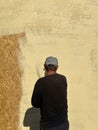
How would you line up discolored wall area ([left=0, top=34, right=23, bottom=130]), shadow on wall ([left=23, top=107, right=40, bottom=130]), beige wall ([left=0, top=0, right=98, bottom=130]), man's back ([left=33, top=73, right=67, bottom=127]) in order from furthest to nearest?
beige wall ([left=0, top=0, right=98, bottom=130]), discolored wall area ([left=0, top=34, right=23, bottom=130]), shadow on wall ([left=23, top=107, right=40, bottom=130]), man's back ([left=33, top=73, right=67, bottom=127])

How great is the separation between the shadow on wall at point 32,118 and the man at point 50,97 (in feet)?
7.23

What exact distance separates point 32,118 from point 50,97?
237 cm

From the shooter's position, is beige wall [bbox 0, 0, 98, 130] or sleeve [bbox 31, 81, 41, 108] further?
beige wall [bbox 0, 0, 98, 130]

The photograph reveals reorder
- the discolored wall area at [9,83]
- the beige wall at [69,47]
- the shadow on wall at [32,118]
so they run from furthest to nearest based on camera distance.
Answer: the beige wall at [69,47] → the discolored wall area at [9,83] → the shadow on wall at [32,118]

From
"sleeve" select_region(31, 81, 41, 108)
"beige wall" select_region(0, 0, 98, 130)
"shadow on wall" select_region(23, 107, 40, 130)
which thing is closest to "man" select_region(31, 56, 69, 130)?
"sleeve" select_region(31, 81, 41, 108)

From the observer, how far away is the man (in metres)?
6.73

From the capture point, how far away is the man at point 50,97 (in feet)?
22.1

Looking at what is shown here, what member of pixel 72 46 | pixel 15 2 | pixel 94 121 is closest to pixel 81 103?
pixel 94 121

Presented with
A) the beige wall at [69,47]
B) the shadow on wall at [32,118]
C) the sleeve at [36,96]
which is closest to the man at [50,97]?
the sleeve at [36,96]

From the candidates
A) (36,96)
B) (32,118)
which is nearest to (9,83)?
(32,118)

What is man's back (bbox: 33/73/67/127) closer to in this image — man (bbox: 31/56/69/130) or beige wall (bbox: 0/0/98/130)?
man (bbox: 31/56/69/130)

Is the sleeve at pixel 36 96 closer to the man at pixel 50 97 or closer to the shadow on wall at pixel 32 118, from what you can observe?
the man at pixel 50 97

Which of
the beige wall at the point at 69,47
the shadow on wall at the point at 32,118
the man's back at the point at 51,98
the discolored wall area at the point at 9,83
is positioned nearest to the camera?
the man's back at the point at 51,98

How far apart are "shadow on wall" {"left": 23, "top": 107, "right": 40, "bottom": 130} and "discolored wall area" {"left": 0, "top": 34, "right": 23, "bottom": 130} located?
0.20 m
